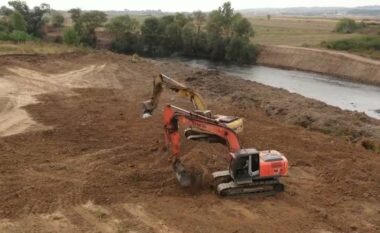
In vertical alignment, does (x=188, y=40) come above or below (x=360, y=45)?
above

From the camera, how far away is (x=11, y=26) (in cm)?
5116

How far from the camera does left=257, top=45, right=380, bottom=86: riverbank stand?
1648 inches

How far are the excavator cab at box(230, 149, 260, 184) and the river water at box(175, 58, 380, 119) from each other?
16.6 meters

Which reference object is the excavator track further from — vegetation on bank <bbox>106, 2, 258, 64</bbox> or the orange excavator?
vegetation on bank <bbox>106, 2, 258, 64</bbox>

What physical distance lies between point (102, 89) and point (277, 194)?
46.3 ft

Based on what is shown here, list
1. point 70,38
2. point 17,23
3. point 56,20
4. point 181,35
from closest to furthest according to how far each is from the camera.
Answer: point 70,38
point 17,23
point 181,35
point 56,20

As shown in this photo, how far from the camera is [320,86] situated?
37125 millimetres

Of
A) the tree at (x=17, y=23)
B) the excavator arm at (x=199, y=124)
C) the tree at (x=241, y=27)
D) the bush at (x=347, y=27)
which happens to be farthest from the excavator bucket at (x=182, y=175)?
the bush at (x=347, y=27)

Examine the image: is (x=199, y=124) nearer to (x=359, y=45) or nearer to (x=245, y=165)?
(x=245, y=165)

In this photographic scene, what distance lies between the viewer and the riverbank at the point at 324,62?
137 ft

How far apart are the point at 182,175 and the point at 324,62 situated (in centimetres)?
3803

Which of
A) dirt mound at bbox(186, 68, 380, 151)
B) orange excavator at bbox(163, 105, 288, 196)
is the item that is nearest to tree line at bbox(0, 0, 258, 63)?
dirt mound at bbox(186, 68, 380, 151)

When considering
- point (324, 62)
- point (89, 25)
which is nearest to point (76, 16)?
point (89, 25)

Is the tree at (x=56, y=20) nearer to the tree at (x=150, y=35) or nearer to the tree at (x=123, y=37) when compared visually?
the tree at (x=123, y=37)
